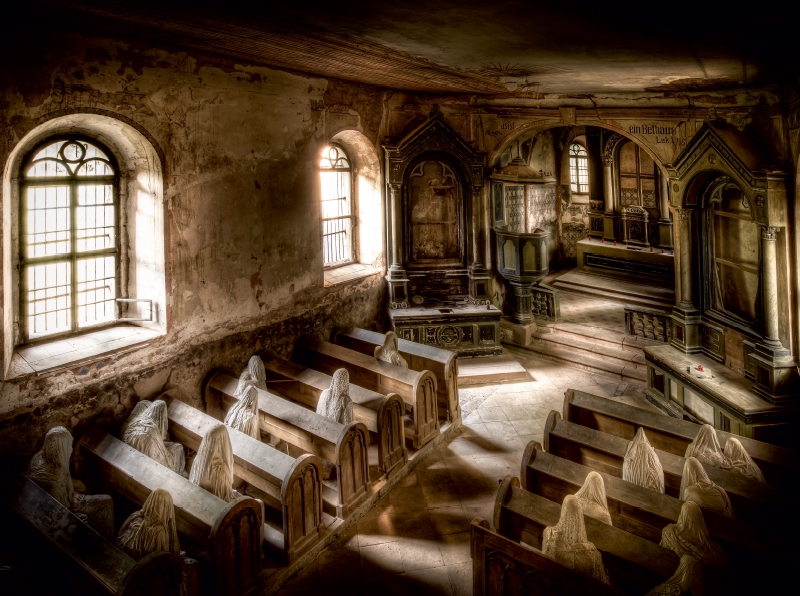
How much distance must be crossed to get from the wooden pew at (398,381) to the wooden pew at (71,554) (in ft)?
10.2

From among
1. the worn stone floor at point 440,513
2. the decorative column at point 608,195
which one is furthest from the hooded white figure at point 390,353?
the decorative column at point 608,195

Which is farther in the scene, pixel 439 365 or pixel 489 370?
pixel 489 370

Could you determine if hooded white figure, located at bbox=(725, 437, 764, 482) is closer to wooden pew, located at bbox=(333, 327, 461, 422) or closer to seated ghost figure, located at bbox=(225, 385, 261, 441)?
wooden pew, located at bbox=(333, 327, 461, 422)

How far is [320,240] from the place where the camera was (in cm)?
769

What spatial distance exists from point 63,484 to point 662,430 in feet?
15.6

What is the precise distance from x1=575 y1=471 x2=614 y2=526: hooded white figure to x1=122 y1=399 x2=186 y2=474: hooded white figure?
324cm

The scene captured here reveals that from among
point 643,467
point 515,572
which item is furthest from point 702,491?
point 515,572

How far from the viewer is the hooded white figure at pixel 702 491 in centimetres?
379

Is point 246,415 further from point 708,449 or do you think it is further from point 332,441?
point 708,449

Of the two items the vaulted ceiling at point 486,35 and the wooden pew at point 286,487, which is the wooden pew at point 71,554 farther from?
the vaulted ceiling at point 486,35

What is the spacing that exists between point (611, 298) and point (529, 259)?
289 cm

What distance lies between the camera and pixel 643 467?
4.30 m

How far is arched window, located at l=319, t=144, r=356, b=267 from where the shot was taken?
329 inches

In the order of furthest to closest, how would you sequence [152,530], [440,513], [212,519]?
[440,513]
[212,519]
[152,530]
